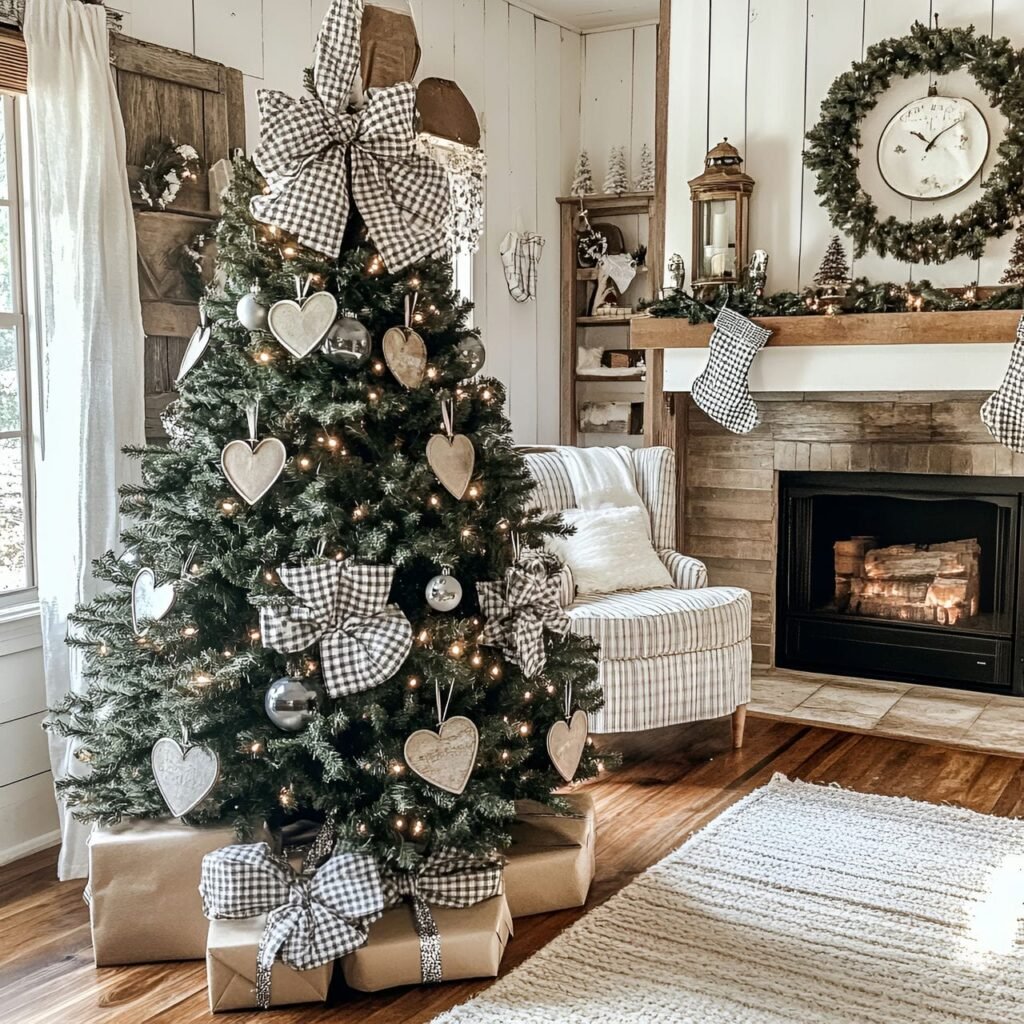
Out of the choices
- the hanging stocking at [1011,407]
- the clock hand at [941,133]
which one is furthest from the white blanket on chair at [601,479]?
the clock hand at [941,133]

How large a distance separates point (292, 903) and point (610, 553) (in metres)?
1.90

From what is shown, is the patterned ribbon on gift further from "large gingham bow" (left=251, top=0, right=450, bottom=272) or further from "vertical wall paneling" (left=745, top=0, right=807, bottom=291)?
"vertical wall paneling" (left=745, top=0, right=807, bottom=291)

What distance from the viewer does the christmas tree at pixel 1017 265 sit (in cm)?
393

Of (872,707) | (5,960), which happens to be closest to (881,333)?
(872,707)

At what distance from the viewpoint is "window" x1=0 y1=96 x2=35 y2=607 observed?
3.07 m

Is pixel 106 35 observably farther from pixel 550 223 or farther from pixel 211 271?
pixel 550 223

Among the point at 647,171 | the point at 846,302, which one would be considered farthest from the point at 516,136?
the point at 846,302

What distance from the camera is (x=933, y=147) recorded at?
408 cm

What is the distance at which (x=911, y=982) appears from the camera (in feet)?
7.55

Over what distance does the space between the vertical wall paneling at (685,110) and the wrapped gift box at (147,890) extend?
3.06 meters

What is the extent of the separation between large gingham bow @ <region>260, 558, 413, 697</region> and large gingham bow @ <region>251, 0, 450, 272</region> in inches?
25.0

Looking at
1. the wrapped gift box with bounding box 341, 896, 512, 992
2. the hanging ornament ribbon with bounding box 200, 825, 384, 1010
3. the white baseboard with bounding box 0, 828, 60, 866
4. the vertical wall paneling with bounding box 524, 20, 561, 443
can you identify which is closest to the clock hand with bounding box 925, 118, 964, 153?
the vertical wall paneling with bounding box 524, 20, 561, 443

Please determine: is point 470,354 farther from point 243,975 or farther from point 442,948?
point 243,975

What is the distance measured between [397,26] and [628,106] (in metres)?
2.85
